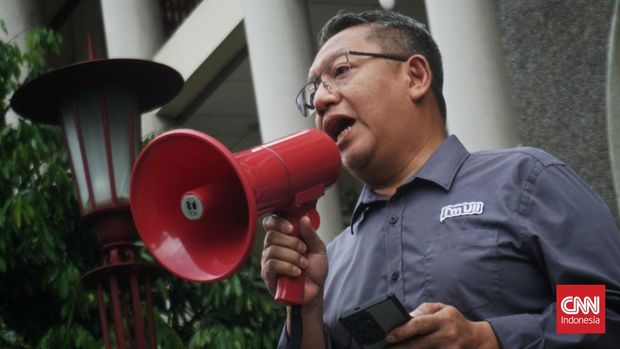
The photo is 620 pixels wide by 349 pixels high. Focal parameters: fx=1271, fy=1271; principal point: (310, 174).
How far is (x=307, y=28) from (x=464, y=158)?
7466 millimetres

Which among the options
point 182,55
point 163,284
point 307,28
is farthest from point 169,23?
point 163,284

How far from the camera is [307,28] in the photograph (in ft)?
35.0

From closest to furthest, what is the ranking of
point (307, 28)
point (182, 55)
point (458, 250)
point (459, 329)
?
point (459, 329)
point (458, 250)
point (307, 28)
point (182, 55)

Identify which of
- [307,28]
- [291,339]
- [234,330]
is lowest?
[234,330]

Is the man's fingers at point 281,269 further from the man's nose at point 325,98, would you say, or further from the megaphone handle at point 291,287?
the man's nose at point 325,98

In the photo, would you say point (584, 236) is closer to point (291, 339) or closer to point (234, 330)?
point (291, 339)

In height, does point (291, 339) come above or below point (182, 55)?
below

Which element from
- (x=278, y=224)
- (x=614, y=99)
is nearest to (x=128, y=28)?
(x=614, y=99)

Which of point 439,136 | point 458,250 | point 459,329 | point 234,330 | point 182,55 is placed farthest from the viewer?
point 182,55

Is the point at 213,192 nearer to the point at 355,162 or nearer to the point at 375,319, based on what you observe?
the point at 355,162

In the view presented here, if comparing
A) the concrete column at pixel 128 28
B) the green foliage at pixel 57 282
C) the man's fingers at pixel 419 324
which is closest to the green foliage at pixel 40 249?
the green foliage at pixel 57 282

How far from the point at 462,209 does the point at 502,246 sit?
6.5 inches

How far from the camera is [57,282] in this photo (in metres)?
6.60

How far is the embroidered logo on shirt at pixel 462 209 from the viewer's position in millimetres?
3035
